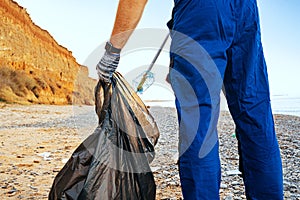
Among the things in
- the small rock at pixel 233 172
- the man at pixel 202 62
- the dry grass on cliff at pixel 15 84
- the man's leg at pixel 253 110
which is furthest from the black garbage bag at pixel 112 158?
the dry grass on cliff at pixel 15 84

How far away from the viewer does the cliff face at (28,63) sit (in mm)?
17141

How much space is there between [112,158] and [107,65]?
45 centimetres

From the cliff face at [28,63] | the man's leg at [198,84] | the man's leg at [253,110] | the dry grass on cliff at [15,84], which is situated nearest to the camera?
the man's leg at [198,84]

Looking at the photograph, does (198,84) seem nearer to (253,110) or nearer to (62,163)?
(253,110)

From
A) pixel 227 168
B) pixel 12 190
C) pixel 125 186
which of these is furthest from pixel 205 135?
pixel 227 168

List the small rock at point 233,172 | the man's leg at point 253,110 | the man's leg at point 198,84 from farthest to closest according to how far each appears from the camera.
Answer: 1. the small rock at point 233,172
2. the man's leg at point 253,110
3. the man's leg at point 198,84

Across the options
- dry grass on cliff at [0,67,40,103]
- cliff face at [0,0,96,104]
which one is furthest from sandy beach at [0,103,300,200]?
dry grass on cliff at [0,67,40,103]

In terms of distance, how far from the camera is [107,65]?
5.14ft

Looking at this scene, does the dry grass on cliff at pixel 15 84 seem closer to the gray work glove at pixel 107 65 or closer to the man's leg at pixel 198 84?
the gray work glove at pixel 107 65

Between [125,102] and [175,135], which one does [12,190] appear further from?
[175,135]

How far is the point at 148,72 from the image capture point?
6.64 ft

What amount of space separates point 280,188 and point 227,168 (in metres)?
1.48

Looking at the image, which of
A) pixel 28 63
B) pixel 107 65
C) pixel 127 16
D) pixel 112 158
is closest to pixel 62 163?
pixel 112 158

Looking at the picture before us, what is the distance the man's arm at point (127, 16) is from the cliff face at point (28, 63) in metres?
14.2
